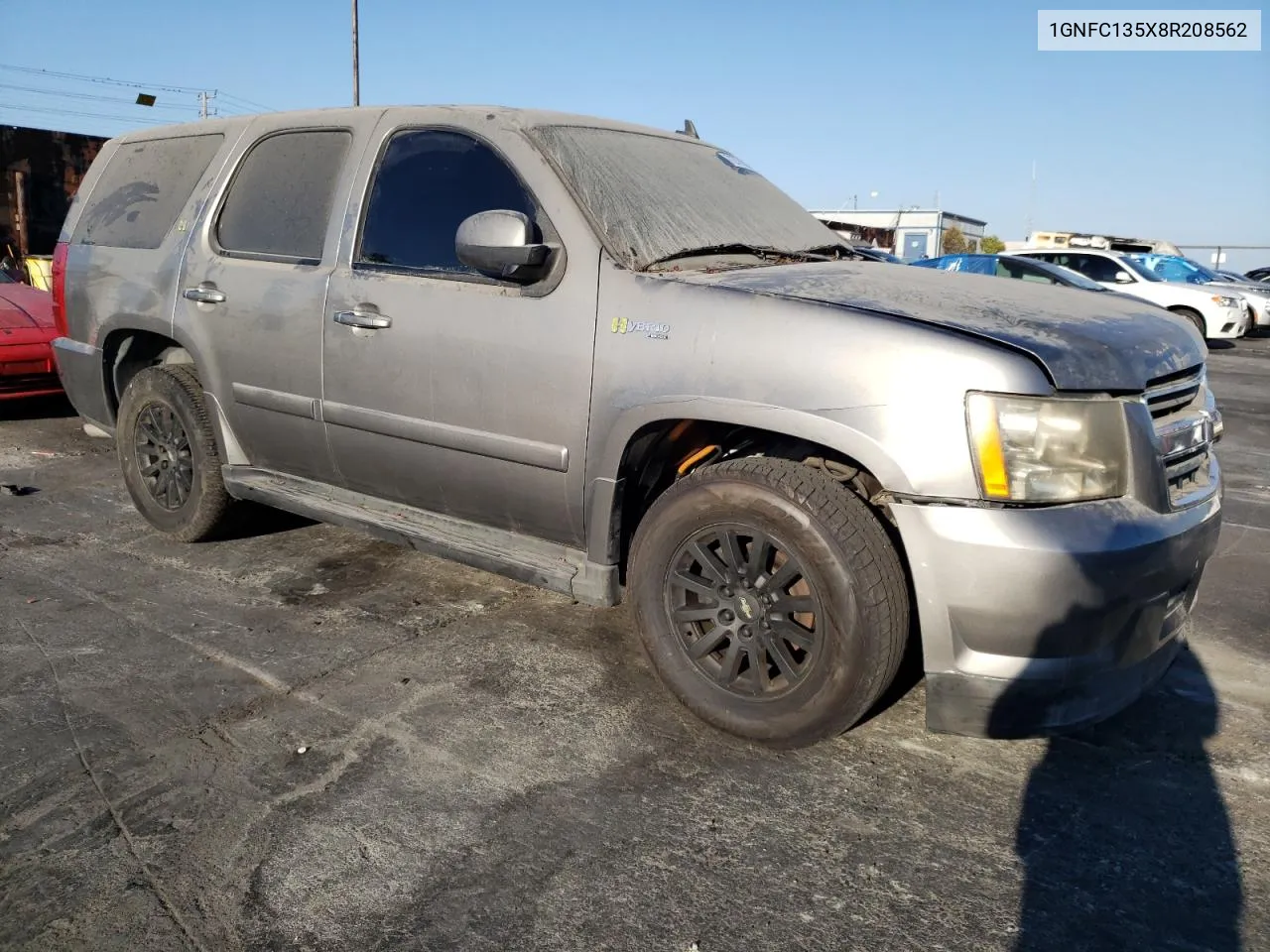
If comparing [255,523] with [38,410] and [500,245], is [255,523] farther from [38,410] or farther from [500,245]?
[38,410]

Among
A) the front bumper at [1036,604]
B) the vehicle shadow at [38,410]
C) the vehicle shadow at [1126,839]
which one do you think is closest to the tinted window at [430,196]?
the front bumper at [1036,604]

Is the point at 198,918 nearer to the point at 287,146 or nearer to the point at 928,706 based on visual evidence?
the point at 928,706

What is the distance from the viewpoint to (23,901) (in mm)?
2170

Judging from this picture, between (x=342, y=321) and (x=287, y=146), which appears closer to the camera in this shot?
(x=342, y=321)

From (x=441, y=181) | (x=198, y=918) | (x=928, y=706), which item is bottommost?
(x=198, y=918)

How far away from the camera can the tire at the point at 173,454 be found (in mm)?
4309

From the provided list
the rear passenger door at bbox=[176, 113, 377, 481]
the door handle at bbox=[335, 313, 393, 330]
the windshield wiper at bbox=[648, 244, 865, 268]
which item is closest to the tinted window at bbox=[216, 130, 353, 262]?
the rear passenger door at bbox=[176, 113, 377, 481]

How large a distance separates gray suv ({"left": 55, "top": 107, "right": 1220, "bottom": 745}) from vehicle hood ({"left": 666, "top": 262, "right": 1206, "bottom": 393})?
0.05ft

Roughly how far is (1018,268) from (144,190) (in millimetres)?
13142

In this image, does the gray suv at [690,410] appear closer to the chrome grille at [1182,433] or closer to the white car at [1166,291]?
the chrome grille at [1182,433]

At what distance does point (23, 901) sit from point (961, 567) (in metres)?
2.26

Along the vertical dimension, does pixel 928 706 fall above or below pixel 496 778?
above

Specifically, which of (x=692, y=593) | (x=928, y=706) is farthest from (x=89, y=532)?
(x=928, y=706)

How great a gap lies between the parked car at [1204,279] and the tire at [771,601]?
17462 mm
